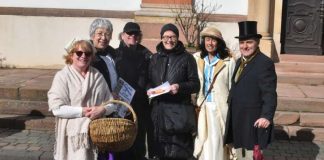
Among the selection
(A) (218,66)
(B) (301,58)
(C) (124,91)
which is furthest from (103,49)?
(B) (301,58)

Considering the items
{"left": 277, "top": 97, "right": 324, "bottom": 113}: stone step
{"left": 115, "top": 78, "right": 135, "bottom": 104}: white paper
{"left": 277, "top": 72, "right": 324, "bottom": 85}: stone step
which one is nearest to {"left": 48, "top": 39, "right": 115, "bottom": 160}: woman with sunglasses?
{"left": 115, "top": 78, "right": 135, "bottom": 104}: white paper

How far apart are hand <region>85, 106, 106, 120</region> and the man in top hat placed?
1.32 meters

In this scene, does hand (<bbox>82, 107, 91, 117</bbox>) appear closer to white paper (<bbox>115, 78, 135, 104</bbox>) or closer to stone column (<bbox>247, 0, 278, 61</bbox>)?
white paper (<bbox>115, 78, 135, 104</bbox>)

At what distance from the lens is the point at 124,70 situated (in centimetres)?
504

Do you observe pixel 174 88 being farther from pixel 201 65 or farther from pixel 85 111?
pixel 85 111

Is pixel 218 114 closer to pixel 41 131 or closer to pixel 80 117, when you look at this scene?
pixel 80 117

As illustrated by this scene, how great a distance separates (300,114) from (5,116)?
4712 millimetres

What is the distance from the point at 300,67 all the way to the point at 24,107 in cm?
590

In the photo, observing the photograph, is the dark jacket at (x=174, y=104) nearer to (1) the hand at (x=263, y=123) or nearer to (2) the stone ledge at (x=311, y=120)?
(1) the hand at (x=263, y=123)

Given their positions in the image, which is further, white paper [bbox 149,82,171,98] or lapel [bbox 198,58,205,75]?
lapel [bbox 198,58,205,75]

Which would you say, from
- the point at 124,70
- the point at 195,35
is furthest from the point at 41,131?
the point at 195,35

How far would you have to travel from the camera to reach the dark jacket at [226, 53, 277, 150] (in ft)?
14.8

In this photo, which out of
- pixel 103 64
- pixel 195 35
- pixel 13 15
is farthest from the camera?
pixel 13 15

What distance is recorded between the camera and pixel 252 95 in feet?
15.1
